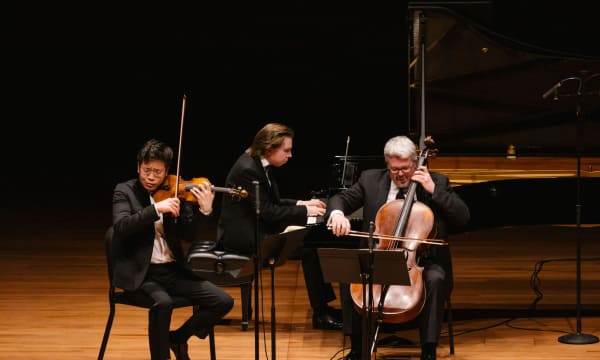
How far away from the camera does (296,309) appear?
215 inches

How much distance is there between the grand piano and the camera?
16.9 ft

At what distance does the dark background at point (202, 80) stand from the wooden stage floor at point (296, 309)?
349 cm

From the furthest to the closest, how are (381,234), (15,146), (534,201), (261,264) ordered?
1. (15,146)
2. (534,201)
3. (381,234)
4. (261,264)

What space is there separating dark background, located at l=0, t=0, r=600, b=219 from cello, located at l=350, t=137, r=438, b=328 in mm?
6246

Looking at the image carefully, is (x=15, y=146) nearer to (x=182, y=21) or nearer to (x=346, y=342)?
(x=182, y=21)

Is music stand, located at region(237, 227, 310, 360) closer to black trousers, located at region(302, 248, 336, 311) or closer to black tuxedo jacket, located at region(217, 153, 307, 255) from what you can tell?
black tuxedo jacket, located at region(217, 153, 307, 255)

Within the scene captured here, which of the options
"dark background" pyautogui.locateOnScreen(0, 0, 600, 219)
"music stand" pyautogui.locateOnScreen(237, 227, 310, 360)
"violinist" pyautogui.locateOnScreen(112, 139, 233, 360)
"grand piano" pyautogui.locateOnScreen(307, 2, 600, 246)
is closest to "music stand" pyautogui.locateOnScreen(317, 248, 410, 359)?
"music stand" pyautogui.locateOnScreen(237, 227, 310, 360)

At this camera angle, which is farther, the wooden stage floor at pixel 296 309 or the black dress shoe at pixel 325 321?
the black dress shoe at pixel 325 321

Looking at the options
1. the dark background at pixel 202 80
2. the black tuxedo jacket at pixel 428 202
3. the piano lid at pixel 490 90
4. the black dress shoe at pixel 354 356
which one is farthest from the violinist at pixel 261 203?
the dark background at pixel 202 80

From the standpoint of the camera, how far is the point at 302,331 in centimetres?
498

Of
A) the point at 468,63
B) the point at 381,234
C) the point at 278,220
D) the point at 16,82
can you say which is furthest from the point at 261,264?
the point at 16,82

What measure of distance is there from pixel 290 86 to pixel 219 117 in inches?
40.2

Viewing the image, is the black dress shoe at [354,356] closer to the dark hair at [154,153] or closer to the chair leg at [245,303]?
the chair leg at [245,303]

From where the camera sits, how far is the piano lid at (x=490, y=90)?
5457mm
